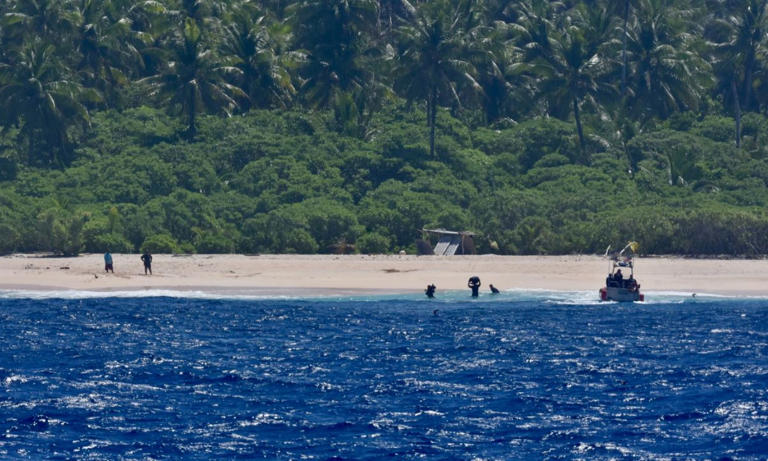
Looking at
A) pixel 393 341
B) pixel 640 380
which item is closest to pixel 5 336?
pixel 393 341

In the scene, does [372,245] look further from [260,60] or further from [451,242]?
[260,60]

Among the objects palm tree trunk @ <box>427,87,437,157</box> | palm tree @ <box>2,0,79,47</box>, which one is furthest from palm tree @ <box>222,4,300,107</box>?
palm tree @ <box>2,0,79,47</box>

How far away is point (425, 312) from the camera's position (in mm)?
42188

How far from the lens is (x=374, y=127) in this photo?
71.3 meters

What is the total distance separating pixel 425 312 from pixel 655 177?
81.3ft

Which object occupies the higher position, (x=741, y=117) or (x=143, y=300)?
(x=741, y=117)

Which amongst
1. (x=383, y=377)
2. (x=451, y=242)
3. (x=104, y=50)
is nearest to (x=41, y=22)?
(x=104, y=50)

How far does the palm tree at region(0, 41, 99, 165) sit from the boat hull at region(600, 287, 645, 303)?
33.4 metres

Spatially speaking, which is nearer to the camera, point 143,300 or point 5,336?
point 5,336

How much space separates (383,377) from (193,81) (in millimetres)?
39861

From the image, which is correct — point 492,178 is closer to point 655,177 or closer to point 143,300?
point 655,177

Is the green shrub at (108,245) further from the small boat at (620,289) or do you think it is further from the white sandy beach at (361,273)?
the small boat at (620,289)

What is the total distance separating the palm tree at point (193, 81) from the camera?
67.8 m

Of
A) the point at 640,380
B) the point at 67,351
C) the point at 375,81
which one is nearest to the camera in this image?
the point at 640,380
